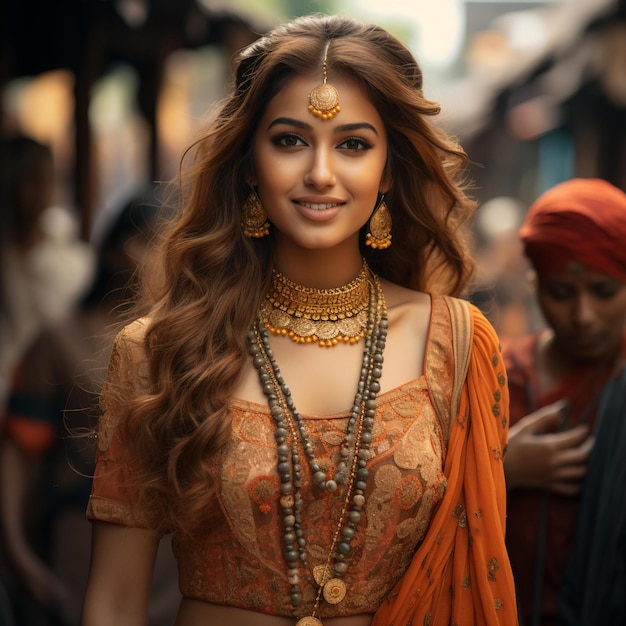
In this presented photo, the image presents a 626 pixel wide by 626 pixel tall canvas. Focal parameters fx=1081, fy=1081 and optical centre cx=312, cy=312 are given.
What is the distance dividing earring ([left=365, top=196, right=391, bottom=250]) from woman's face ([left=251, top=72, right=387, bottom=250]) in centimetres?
17

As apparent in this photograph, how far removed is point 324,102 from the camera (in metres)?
2.62

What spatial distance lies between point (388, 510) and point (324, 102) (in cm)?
100

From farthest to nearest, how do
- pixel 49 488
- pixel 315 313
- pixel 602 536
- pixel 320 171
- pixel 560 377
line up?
pixel 49 488 → pixel 560 377 → pixel 602 536 → pixel 315 313 → pixel 320 171

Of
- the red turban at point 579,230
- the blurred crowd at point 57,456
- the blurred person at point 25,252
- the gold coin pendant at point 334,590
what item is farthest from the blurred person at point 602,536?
the blurred person at point 25,252

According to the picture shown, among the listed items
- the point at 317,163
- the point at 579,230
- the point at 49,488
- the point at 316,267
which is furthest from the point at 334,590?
the point at 49,488

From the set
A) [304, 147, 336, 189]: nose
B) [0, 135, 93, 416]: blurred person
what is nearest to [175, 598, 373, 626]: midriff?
[304, 147, 336, 189]: nose

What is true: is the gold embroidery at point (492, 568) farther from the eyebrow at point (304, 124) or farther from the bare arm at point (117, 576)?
the eyebrow at point (304, 124)

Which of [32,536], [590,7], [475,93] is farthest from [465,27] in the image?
[32,536]

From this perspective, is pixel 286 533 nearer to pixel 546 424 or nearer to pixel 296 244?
pixel 296 244

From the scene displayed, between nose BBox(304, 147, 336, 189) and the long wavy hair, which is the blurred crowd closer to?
the long wavy hair

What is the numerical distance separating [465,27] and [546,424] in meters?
41.0

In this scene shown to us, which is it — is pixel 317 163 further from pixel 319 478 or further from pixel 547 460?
pixel 547 460

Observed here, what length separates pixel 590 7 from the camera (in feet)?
32.2

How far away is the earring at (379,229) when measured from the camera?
2.87 m
